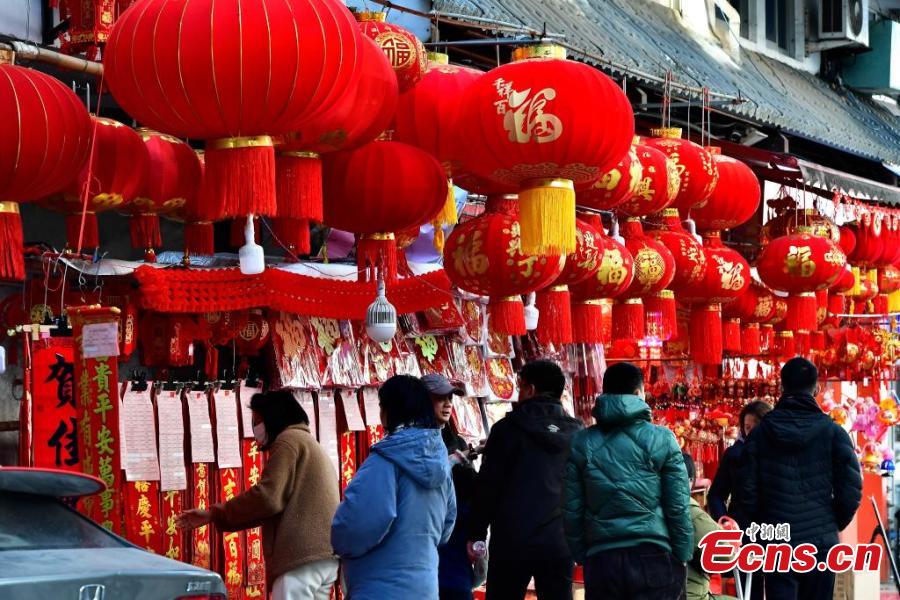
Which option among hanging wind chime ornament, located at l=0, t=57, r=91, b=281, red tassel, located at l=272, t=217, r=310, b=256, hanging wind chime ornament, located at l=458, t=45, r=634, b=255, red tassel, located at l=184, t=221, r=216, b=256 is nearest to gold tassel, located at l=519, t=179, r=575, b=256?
hanging wind chime ornament, located at l=458, t=45, r=634, b=255

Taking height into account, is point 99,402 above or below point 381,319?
below

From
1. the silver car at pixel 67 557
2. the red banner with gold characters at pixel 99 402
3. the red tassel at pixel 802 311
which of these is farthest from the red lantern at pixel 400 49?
the red tassel at pixel 802 311

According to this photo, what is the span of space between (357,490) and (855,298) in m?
10.2

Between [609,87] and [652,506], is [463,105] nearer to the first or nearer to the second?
[609,87]

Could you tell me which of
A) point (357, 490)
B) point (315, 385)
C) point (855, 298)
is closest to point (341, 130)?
Answer: point (357, 490)

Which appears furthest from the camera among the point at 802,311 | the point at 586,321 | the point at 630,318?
the point at 802,311

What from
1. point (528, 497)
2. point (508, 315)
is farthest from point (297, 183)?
point (508, 315)

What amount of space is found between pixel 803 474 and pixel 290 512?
3256 mm

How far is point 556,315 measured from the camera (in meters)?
9.12

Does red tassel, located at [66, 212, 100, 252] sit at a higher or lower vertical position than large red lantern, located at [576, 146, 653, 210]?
lower

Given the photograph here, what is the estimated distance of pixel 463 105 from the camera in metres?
7.77

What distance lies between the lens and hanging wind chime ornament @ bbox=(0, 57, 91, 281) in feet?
20.9

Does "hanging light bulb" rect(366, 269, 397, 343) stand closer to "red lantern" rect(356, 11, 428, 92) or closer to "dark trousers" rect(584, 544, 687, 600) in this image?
"red lantern" rect(356, 11, 428, 92)

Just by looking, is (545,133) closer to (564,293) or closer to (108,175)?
(564,293)
